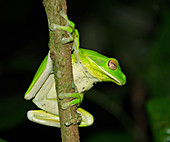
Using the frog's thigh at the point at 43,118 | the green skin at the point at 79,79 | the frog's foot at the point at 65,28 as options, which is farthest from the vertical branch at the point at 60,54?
the frog's thigh at the point at 43,118

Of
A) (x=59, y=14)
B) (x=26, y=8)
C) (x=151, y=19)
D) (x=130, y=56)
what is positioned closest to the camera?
(x=59, y=14)

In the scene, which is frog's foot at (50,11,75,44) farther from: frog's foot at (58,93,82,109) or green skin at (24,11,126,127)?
green skin at (24,11,126,127)

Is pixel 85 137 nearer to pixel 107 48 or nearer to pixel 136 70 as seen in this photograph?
pixel 136 70

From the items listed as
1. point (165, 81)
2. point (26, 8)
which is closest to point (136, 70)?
point (165, 81)

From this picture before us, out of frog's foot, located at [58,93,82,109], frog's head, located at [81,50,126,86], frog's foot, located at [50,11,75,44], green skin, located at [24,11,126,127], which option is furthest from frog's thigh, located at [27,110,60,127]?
frog's foot, located at [50,11,75,44]

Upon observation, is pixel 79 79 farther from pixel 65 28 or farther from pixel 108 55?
pixel 108 55
